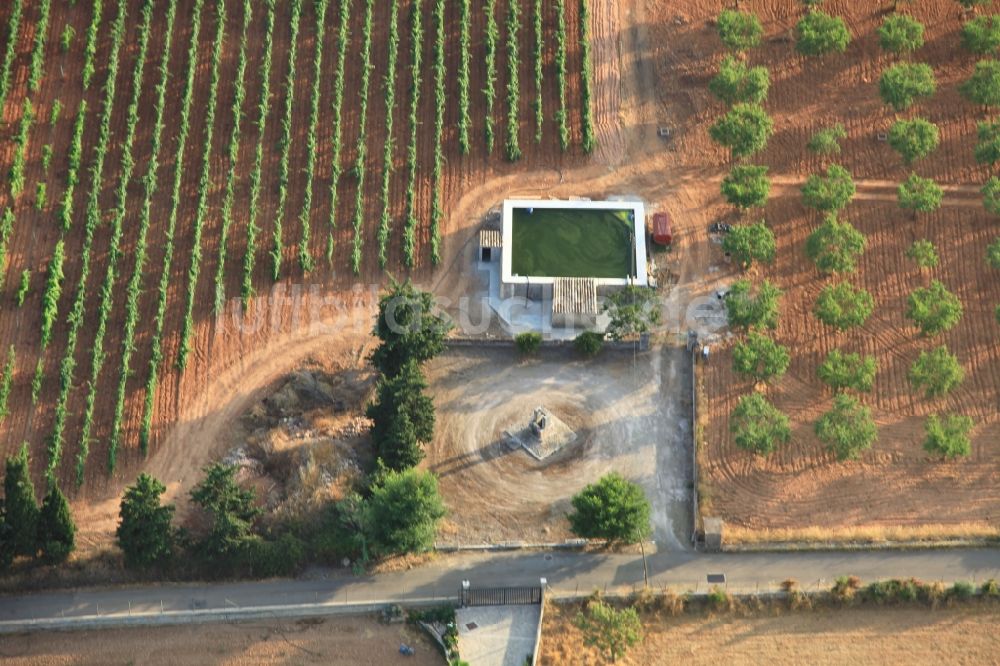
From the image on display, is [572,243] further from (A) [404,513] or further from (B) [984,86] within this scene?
(B) [984,86]

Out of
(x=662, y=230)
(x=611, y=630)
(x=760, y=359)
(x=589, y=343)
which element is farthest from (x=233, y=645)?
(x=662, y=230)

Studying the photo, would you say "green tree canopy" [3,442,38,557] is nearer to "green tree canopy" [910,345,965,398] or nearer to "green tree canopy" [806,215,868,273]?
"green tree canopy" [806,215,868,273]

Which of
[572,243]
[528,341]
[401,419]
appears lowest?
[401,419]

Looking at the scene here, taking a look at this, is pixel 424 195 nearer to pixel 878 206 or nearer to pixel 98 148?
pixel 98 148

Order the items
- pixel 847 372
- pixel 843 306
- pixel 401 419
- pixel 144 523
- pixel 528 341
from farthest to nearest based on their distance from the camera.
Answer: pixel 843 306
pixel 528 341
pixel 847 372
pixel 401 419
pixel 144 523

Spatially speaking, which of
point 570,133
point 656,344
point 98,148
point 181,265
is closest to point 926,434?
point 656,344

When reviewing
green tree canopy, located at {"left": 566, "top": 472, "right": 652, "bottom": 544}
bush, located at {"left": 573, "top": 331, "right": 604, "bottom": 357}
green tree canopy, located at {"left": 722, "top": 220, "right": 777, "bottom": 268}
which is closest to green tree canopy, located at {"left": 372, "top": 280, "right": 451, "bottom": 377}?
bush, located at {"left": 573, "top": 331, "right": 604, "bottom": 357}
